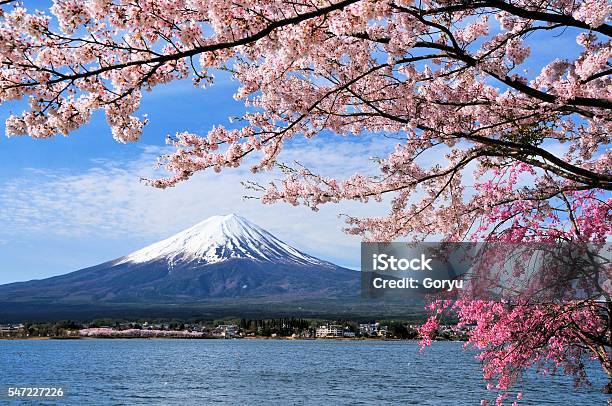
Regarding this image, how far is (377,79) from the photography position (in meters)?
7.82

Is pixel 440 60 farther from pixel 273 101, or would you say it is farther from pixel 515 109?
pixel 273 101

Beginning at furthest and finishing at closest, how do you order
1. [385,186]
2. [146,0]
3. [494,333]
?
[494,333], [385,186], [146,0]

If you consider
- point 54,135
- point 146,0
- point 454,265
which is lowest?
point 454,265

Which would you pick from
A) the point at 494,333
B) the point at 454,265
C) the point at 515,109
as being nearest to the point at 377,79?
the point at 515,109

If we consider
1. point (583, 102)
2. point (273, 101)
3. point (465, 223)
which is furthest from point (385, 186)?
point (583, 102)

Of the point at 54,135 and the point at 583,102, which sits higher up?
the point at 583,102

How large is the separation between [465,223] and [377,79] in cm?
290

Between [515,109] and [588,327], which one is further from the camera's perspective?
[588,327]

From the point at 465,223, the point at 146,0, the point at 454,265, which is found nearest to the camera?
the point at 146,0

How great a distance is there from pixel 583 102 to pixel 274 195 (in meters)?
4.51

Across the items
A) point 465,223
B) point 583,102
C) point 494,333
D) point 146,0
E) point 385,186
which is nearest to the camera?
point 146,0

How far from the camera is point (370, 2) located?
494cm

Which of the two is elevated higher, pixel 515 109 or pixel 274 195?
pixel 515 109

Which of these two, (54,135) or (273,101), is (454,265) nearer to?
(273,101)
